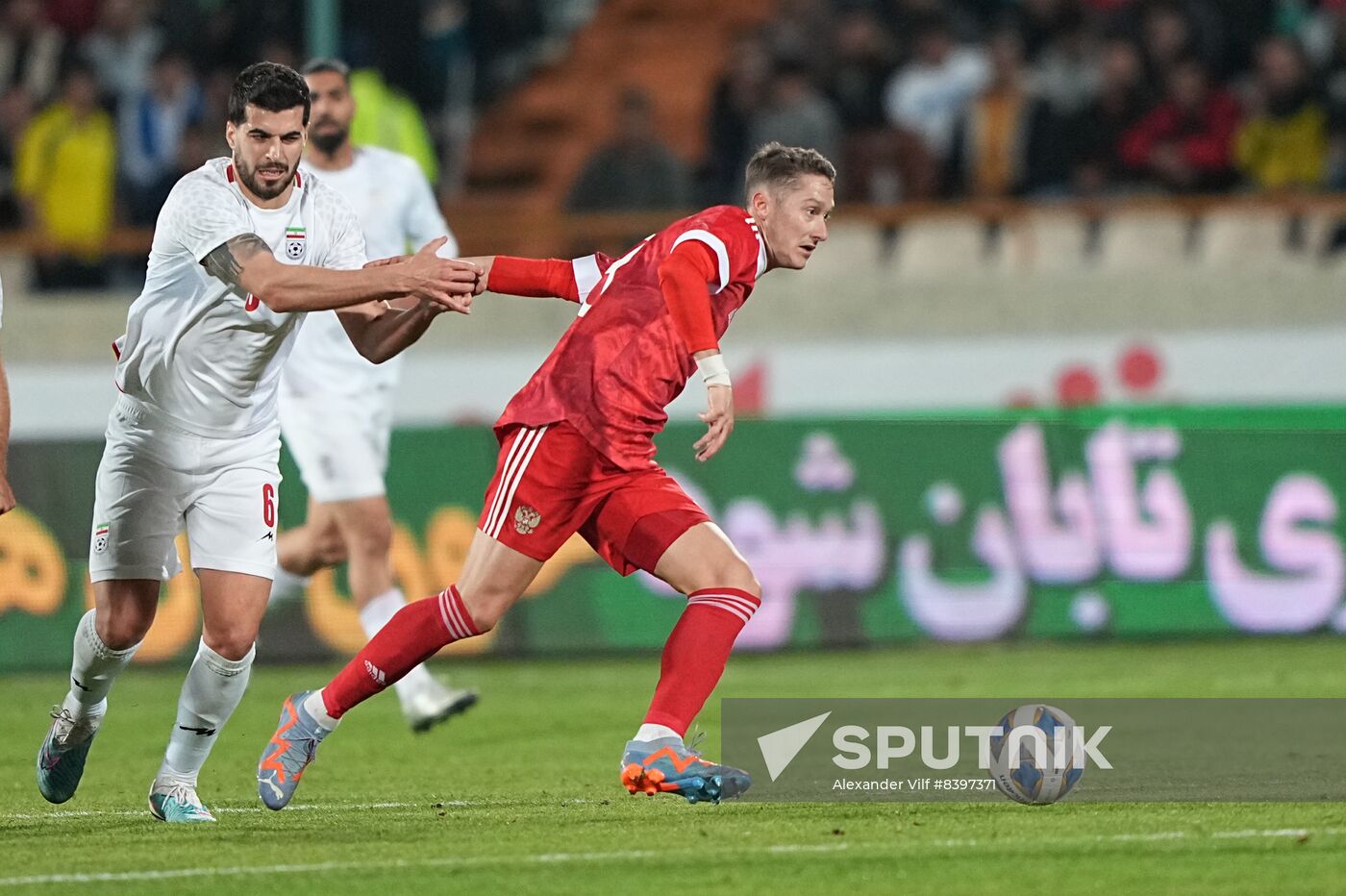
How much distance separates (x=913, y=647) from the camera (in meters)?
13.1

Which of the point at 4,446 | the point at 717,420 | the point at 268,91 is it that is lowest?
the point at 4,446

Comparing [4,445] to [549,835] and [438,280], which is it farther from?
[549,835]

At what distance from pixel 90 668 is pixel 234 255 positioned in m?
1.49

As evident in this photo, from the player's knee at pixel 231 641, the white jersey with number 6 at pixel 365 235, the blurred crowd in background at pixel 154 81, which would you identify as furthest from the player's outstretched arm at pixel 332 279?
the blurred crowd in background at pixel 154 81

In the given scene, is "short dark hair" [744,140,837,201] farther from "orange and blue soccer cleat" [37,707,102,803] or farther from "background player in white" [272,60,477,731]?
"background player in white" [272,60,477,731]

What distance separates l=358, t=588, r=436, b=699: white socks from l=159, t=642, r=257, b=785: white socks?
241 cm

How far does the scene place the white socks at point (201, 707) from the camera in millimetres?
7023

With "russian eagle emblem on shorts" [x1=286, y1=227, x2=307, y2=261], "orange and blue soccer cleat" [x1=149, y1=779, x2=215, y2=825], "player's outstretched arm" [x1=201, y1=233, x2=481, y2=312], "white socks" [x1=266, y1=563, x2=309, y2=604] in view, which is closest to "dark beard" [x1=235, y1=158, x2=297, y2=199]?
"russian eagle emblem on shorts" [x1=286, y1=227, x2=307, y2=261]

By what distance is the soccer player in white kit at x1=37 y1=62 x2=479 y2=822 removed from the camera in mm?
6852

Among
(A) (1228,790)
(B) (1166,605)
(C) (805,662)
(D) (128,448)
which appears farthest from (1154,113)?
(D) (128,448)

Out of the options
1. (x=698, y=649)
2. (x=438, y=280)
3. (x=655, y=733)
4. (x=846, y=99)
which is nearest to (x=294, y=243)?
(x=438, y=280)

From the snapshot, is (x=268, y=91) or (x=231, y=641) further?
(x=231, y=641)

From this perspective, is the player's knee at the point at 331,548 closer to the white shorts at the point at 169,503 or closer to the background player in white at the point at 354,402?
the background player in white at the point at 354,402

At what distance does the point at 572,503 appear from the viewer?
22.2ft
